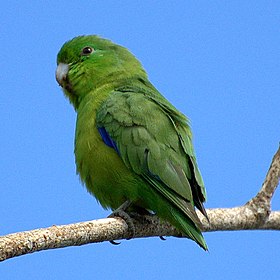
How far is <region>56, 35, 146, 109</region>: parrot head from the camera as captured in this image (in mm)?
4523

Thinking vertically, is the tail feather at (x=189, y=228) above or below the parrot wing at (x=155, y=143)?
below

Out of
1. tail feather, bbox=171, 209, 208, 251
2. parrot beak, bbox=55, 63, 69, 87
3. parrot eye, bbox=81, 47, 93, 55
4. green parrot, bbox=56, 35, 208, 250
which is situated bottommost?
tail feather, bbox=171, 209, 208, 251

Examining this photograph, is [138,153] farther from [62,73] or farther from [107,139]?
[62,73]

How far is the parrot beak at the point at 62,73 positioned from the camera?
4.72 meters

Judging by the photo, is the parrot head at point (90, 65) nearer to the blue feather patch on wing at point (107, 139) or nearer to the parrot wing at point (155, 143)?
the parrot wing at point (155, 143)

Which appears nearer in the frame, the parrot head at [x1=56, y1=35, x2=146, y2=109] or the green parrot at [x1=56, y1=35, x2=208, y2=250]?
the green parrot at [x1=56, y1=35, x2=208, y2=250]

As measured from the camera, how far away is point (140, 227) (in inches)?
153

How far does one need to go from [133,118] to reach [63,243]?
1110mm

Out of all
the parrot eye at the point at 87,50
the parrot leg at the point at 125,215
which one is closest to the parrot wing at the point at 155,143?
the parrot leg at the point at 125,215

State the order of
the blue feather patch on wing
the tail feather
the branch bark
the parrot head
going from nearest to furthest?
the branch bark, the tail feather, the blue feather patch on wing, the parrot head

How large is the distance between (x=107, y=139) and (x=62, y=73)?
0.97m

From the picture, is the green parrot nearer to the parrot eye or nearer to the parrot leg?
the parrot leg

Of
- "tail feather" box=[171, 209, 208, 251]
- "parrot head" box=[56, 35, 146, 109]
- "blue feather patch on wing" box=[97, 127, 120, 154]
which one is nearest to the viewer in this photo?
"tail feather" box=[171, 209, 208, 251]

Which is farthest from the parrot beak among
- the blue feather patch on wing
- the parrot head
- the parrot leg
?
the parrot leg
